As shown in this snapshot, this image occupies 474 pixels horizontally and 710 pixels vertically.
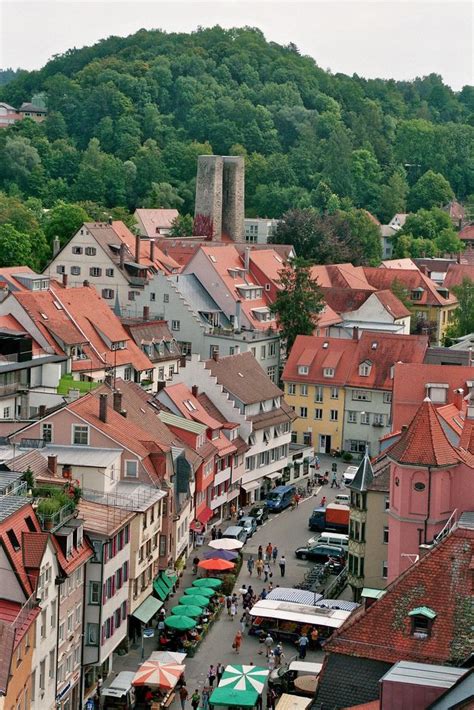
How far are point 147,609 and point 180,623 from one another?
5.04 ft

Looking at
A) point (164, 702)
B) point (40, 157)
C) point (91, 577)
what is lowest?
point (164, 702)

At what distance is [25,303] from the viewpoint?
233ft

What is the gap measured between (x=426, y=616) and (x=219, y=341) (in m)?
49.5

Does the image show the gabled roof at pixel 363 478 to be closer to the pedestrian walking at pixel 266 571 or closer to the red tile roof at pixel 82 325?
the pedestrian walking at pixel 266 571

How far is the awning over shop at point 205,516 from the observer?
193ft

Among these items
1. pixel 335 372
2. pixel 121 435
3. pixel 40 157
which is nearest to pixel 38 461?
pixel 121 435

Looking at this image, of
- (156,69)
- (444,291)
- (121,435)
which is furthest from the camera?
(156,69)

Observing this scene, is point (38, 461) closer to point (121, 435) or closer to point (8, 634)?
point (121, 435)

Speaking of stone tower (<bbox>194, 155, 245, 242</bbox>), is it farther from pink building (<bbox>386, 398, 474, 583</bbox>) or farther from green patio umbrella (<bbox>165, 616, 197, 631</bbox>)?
pink building (<bbox>386, 398, 474, 583</bbox>)

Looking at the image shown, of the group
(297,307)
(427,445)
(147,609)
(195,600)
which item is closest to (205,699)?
(147,609)

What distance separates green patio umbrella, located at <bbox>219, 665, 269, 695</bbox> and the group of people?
36.4 ft

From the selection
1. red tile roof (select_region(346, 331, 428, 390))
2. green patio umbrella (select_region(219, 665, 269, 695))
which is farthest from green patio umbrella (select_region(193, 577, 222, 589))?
red tile roof (select_region(346, 331, 428, 390))

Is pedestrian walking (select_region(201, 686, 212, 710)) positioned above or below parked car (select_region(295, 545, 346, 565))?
below

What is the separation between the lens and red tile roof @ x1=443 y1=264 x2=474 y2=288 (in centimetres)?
11012
